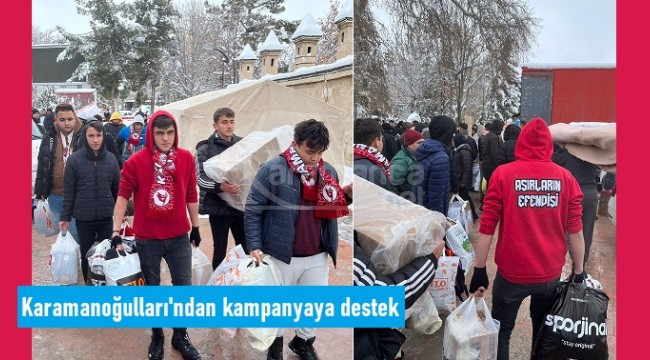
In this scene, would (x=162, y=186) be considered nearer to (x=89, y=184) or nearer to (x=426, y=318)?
(x=89, y=184)

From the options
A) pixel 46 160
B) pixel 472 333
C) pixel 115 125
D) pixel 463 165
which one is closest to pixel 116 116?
pixel 115 125

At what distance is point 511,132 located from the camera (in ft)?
7.06

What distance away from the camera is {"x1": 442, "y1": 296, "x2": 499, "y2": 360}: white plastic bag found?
6.95 ft

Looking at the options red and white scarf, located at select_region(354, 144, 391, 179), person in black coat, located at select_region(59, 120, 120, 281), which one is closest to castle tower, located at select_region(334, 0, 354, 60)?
red and white scarf, located at select_region(354, 144, 391, 179)

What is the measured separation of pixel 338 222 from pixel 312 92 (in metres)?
0.54

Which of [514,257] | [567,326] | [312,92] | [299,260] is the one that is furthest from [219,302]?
[567,326]

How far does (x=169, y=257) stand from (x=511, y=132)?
62.1 inches

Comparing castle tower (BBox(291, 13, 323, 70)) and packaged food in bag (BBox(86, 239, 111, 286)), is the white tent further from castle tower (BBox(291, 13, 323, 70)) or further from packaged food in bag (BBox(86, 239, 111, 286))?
packaged food in bag (BBox(86, 239, 111, 286))

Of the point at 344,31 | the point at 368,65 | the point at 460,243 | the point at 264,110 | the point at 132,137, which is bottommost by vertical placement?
the point at 460,243

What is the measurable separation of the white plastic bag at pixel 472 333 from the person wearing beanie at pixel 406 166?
20.5 inches

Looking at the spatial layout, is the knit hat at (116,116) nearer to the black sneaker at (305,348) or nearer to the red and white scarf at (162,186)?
the red and white scarf at (162,186)

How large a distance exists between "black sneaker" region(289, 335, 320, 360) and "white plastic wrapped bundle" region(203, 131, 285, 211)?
0.68 meters

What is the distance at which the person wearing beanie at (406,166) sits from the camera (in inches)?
84.6

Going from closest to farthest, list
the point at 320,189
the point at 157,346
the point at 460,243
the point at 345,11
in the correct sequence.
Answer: the point at 345,11 → the point at 320,189 → the point at 460,243 → the point at 157,346
